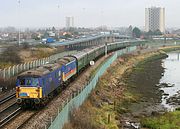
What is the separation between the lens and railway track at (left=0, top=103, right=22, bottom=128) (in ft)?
83.7

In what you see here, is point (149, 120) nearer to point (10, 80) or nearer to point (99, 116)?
point (99, 116)

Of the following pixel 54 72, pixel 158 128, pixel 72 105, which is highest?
pixel 54 72

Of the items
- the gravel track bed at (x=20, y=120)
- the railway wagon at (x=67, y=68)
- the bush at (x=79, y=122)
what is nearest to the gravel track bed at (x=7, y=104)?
the gravel track bed at (x=20, y=120)

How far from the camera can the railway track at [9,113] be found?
83.7 feet

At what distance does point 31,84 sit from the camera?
92.7ft

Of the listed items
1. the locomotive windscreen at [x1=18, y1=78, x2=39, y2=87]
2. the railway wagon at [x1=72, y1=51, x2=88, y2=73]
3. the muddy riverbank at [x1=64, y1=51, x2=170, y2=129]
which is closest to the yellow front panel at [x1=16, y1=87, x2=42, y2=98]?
the locomotive windscreen at [x1=18, y1=78, x2=39, y2=87]

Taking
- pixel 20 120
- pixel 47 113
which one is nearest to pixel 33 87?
pixel 47 113

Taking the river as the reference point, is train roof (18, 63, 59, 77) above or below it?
above

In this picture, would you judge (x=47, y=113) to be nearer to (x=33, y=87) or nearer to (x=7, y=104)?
(x=33, y=87)

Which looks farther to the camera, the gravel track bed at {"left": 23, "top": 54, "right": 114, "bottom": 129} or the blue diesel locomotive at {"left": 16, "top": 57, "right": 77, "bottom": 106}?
the blue diesel locomotive at {"left": 16, "top": 57, "right": 77, "bottom": 106}

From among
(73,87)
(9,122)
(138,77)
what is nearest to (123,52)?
(138,77)

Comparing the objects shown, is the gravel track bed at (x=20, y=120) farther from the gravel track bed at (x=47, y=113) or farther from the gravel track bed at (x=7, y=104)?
the gravel track bed at (x=7, y=104)

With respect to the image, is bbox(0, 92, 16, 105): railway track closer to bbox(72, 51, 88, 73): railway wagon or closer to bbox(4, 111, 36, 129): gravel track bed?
bbox(4, 111, 36, 129): gravel track bed

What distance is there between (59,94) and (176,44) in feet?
500
